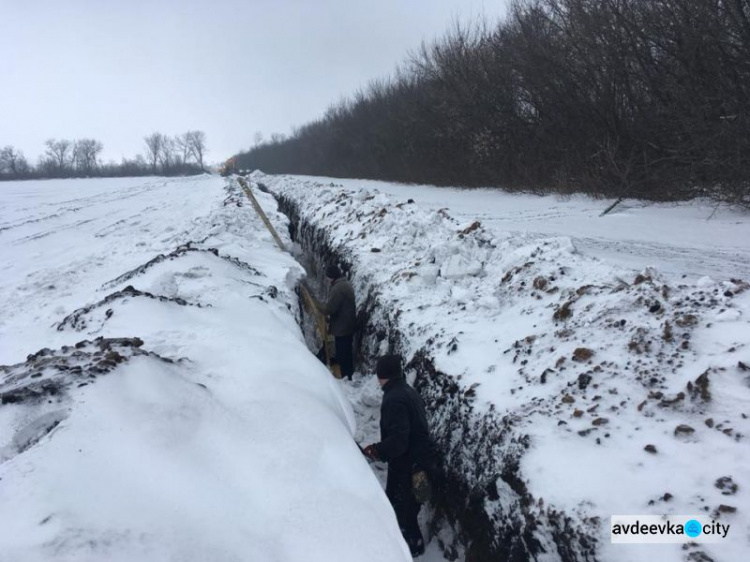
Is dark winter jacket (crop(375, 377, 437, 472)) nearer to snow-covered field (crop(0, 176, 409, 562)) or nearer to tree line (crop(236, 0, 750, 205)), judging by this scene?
snow-covered field (crop(0, 176, 409, 562))

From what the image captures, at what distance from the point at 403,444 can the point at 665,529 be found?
72.5 inches

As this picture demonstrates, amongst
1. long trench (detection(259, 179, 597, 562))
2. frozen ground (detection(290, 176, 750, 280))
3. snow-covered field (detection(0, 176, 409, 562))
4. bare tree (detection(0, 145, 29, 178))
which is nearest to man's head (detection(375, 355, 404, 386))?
snow-covered field (detection(0, 176, 409, 562))

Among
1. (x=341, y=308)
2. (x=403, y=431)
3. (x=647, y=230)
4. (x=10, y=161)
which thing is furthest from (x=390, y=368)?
(x=10, y=161)

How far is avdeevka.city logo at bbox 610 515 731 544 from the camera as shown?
2131 millimetres

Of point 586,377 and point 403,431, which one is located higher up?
point 586,377

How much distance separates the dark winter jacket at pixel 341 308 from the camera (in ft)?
21.2

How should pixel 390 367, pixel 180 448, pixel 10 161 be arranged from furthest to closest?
pixel 10 161
pixel 390 367
pixel 180 448

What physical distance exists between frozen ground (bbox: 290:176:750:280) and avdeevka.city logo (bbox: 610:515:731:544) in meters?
3.33

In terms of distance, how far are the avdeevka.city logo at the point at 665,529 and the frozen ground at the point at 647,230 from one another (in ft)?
10.9

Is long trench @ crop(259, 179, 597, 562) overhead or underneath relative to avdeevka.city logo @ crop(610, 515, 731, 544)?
underneath

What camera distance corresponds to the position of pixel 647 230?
7.60m

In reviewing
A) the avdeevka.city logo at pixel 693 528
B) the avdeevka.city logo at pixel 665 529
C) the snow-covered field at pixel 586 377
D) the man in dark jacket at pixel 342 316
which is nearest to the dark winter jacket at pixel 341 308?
the man in dark jacket at pixel 342 316

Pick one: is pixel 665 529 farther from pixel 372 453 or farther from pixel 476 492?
pixel 372 453

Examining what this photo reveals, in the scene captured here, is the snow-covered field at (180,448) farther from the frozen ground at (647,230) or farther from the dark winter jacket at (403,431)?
the frozen ground at (647,230)
